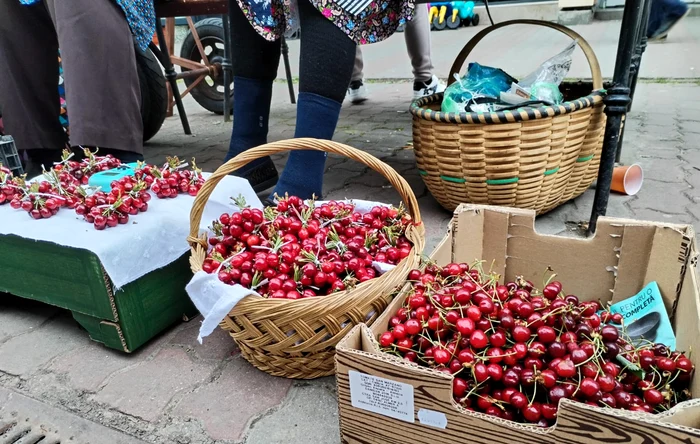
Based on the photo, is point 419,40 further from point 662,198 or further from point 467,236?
point 467,236

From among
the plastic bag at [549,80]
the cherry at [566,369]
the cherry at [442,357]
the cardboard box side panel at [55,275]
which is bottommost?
the cardboard box side panel at [55,275]

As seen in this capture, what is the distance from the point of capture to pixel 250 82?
183 cm

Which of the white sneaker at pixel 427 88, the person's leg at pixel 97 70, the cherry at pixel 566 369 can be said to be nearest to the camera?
the cherry at pixel 566 369

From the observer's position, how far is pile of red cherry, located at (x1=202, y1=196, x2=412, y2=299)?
42.8 inches

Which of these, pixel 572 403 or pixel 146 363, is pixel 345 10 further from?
pixel 572 403

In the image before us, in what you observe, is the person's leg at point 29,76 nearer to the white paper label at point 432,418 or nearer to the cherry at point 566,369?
the white paper label at point 432,418

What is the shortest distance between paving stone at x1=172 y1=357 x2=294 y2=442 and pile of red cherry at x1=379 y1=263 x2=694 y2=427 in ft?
1.21

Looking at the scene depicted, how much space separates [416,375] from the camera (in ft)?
2.55

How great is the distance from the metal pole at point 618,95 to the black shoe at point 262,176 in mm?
1147

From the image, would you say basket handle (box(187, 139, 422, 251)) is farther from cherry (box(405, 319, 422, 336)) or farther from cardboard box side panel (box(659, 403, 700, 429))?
cardboard box side panel (box(659, 403, 700, 429))

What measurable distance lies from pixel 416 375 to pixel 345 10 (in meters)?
1.09

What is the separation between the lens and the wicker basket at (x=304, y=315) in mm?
996

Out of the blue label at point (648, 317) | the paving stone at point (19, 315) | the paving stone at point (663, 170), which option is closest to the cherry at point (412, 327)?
the blue label at point (648, 317)

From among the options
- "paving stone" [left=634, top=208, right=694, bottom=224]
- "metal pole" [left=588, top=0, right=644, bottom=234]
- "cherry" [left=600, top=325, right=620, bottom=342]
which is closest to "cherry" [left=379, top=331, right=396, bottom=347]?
"cherry" [left=600, top=325, right=620, bottom=342]
